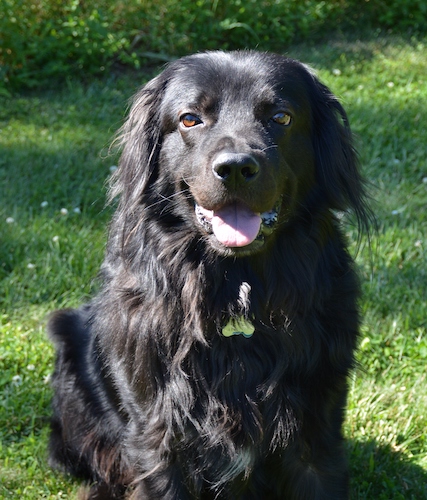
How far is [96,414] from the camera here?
326 centimetres

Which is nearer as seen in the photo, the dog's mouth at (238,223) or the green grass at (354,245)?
the dog's mouth at (238,223)

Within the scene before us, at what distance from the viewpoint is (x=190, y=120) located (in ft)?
8.89

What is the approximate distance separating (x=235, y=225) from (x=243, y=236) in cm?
6

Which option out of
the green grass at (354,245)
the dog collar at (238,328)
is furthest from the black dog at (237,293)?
the green grass at (354,245)

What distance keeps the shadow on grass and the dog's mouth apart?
1281 mm

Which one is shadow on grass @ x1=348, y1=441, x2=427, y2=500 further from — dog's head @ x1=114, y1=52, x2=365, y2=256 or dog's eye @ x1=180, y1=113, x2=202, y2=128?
dog's eye @ x1=180, y1=113, x2=202, y2=128

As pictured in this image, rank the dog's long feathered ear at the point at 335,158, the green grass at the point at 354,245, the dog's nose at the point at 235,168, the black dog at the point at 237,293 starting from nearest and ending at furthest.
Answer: the dog's nose at the point at 235,168 → the black dog at the point at 237,293 → the dog's long feathered ear at the point at 335,158 → the green grass at the point at 354,245

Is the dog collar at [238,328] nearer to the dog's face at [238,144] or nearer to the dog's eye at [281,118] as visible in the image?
the dog's face at [238,144]

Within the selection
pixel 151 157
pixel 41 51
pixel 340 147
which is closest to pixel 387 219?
pixel 340 147

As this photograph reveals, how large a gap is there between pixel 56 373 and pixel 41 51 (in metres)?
3.89

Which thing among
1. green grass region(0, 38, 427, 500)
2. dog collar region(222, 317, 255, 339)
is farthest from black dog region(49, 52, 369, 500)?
green grass region(0, 38, 427, 500)

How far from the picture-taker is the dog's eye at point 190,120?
2701 millimetres

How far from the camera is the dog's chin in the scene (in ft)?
8.21

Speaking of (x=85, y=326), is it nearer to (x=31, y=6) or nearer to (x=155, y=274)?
(x=155, y=274)
